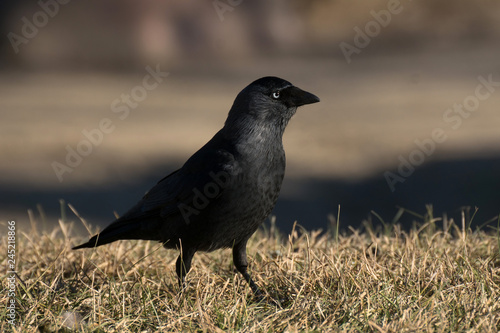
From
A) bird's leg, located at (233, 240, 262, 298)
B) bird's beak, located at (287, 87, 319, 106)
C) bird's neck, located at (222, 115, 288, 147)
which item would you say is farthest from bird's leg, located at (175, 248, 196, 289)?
bird's beak, located at (287, 87, 319, 106)

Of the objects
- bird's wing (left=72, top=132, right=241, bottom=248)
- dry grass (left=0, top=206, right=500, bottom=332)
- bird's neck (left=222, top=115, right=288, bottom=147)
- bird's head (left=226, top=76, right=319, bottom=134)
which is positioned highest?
bird's head (left=226, top=76, right=319, bottom=134)

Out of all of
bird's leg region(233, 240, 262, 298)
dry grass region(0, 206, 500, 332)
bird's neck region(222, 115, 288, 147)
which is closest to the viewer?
dry grass region(0, 206, 500, 332)

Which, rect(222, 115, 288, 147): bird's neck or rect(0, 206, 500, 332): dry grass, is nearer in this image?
rect(0, 206, 500, 332): dry grass

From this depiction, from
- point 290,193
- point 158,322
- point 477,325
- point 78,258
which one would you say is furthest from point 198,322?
point 290,193

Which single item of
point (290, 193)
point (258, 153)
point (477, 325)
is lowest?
point (290, 193)

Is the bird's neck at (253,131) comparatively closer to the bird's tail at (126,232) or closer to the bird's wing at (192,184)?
the bird's wing at (192,184)

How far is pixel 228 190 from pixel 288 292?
56 centimetres

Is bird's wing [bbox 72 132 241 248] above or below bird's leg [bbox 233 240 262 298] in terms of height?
above

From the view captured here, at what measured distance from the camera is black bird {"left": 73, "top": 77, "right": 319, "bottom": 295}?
332 cm

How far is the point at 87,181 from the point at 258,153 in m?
4.18

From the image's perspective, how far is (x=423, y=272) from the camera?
10.8ft

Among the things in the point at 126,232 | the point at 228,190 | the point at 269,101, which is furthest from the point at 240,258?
the point at 269,101

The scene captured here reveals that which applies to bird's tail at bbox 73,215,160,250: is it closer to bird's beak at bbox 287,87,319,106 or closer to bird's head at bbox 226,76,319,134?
bird's head at bbox 226,76,319,134

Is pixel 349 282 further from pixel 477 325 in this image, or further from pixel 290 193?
pixel 290 193
